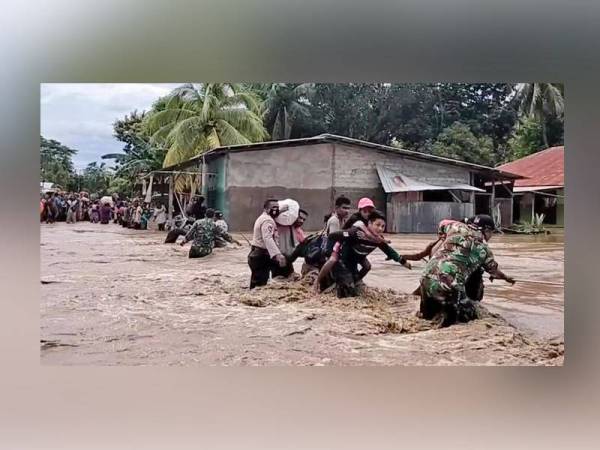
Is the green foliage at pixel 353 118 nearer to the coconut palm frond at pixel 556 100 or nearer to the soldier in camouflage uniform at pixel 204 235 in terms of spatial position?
the coconut palm frond at pixel 556 100

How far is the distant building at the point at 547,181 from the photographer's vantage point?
3.38 m

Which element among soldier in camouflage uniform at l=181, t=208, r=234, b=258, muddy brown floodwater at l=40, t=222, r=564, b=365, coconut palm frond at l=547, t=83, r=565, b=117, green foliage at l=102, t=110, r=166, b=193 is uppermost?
coconut palm frond at l=547, t=83, r=565, b=117

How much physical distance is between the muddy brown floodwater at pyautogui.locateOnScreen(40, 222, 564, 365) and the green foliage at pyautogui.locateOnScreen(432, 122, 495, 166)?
53 centimetres

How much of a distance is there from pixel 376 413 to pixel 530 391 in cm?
94

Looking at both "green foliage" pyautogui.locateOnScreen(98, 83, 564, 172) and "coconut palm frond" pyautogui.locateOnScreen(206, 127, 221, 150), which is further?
"coconut palm frond" pyautogui.locateOnScreen(206, 127, 221, 150)

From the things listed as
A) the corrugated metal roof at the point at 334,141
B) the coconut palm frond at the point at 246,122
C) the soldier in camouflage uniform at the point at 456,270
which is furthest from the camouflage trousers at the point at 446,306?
the coconut palm frond at the point at 246,122

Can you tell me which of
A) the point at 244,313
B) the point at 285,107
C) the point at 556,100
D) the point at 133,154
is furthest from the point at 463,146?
the point at 133,154

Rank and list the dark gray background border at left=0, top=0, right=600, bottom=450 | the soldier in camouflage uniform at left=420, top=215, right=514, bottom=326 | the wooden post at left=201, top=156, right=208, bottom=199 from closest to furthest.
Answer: the dark gray background border at left=0, top=0, right=600, bottom=450, the soldier in camouflage uniform at left=420, top=215, right=514, bottom=326, the wooden post at left=201, top=156, right=208, bottom=199

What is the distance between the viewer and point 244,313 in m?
3.38

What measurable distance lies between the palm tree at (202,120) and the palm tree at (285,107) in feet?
0.22

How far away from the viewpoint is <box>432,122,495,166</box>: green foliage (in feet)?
11.2

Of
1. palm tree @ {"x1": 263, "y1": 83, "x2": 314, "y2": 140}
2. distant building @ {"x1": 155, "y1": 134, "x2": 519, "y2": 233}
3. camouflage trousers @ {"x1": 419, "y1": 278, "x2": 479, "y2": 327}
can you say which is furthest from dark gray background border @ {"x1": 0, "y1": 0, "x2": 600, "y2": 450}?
distant building @ {"x1": 155, "y1": 134, "x2": 519, "y2": 233}

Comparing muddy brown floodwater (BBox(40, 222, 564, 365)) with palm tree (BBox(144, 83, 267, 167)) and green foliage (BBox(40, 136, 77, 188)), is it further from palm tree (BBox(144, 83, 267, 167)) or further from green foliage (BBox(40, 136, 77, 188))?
palm tree (BBox(144, 83, 267, 167))
